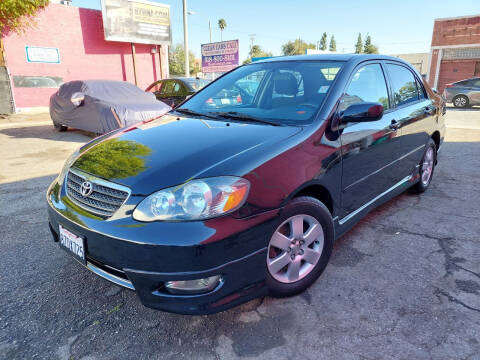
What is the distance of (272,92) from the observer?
9.46 feet

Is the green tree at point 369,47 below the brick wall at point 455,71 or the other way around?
the other way around

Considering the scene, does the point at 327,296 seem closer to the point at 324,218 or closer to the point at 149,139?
the point at 324,218

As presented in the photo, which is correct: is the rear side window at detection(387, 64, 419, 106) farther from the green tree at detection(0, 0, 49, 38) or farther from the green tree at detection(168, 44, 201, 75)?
the green tree at detection(168, 44, 201, 75)

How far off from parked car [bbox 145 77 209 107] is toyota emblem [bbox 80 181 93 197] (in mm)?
7535

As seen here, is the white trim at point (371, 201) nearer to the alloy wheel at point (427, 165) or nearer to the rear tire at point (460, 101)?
the alloy wheel at point (427, 165)

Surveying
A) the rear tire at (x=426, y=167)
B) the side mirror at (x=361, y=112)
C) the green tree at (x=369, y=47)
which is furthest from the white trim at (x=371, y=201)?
the green tree at (x=369, y=47)

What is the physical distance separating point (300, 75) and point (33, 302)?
2578mm

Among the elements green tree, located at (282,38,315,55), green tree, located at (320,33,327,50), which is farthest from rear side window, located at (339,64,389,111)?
green tree, located at (320,33,327,50)

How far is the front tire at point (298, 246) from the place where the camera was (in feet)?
6.56

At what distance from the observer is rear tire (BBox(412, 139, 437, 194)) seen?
3.96 meters

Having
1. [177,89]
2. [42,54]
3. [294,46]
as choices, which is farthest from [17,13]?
[294,46]

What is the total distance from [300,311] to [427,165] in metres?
2.99

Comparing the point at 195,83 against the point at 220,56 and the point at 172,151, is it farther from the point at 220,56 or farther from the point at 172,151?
the point at 220,56

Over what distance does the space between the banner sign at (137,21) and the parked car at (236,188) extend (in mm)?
14452
